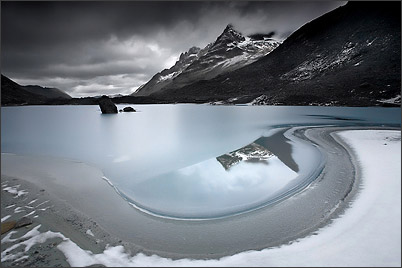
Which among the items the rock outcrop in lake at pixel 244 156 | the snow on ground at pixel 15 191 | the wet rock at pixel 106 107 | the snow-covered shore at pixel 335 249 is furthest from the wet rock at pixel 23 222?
the wet rock at pixel 106 107

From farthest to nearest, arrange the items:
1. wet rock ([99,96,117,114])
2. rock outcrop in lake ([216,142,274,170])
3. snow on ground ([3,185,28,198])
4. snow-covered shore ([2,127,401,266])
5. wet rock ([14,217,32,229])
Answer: wet rock ([99,96,117,114]) → rock outcrop in lake ([216,142,274,170]) → snow on ground ([3,185,28,198]) → wet rock ([14,217,32,229]) → snow-covered shore ([2,127,401,266])

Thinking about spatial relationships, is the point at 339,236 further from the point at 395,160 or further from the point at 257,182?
the point at 395,160

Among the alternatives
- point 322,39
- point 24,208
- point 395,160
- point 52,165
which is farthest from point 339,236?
point 322,39

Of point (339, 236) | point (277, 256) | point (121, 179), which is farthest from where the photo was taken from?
point (121, 179)

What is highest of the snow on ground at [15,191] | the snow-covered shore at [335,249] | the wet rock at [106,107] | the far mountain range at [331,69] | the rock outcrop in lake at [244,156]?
the far mountain range at [331,69]

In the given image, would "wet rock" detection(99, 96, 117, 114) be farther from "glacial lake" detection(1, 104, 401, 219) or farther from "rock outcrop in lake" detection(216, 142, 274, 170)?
"rock outcrop in lake" detection(216, 142, 274, 170)

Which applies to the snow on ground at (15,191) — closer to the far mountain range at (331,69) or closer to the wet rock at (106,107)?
the wet rock at (106,107)

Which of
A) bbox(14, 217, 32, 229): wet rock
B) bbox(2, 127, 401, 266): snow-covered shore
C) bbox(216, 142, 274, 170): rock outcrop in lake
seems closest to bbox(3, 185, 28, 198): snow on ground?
bbox(14, 217, 32, 229): wet rock

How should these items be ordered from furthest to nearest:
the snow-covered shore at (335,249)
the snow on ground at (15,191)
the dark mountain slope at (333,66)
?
the dark mountain slope at (333,66) → the snow on ground at (15,191) → the snow-covered shore at (335,249)

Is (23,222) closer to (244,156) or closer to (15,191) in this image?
(15,191)
